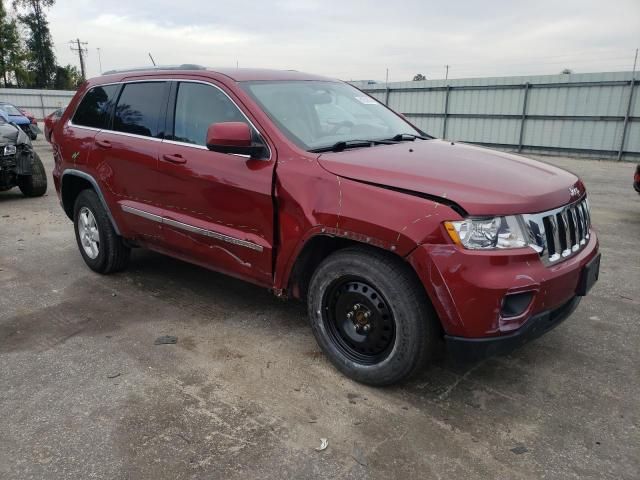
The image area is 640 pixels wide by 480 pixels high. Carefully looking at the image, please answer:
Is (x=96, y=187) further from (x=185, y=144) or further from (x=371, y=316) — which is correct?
(x=371, y=316)

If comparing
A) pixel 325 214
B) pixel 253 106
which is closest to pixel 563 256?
pixel 325 214

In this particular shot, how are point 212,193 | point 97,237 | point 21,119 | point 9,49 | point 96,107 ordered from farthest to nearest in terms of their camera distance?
point 9,49 < point 21,119 < point 97,237 < point 96,107 < point 212,193

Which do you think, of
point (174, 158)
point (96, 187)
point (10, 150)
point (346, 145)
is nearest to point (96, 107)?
point (96, 187)

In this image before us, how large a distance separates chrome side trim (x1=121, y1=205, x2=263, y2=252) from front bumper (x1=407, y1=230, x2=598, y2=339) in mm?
1213

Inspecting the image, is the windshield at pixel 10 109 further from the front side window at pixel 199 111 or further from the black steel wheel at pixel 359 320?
the black steel wheel at pixel 359 320

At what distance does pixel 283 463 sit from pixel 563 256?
181 centimetres

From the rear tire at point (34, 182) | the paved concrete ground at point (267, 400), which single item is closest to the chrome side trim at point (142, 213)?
the paved concrete ground at point (267, 400)

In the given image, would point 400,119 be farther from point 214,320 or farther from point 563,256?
point 214,320

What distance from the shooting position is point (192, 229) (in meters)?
3.75


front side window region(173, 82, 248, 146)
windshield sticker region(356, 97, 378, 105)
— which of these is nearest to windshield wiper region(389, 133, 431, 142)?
windshield sticker region(356, 97, 378, 105)

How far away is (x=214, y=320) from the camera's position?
3.95 meters

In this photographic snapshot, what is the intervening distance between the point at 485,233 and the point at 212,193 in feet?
6.11

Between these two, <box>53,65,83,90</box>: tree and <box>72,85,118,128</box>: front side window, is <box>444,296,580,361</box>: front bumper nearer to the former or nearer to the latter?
<box>72,85,118,128</box>: front side window

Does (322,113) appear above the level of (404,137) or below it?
above
